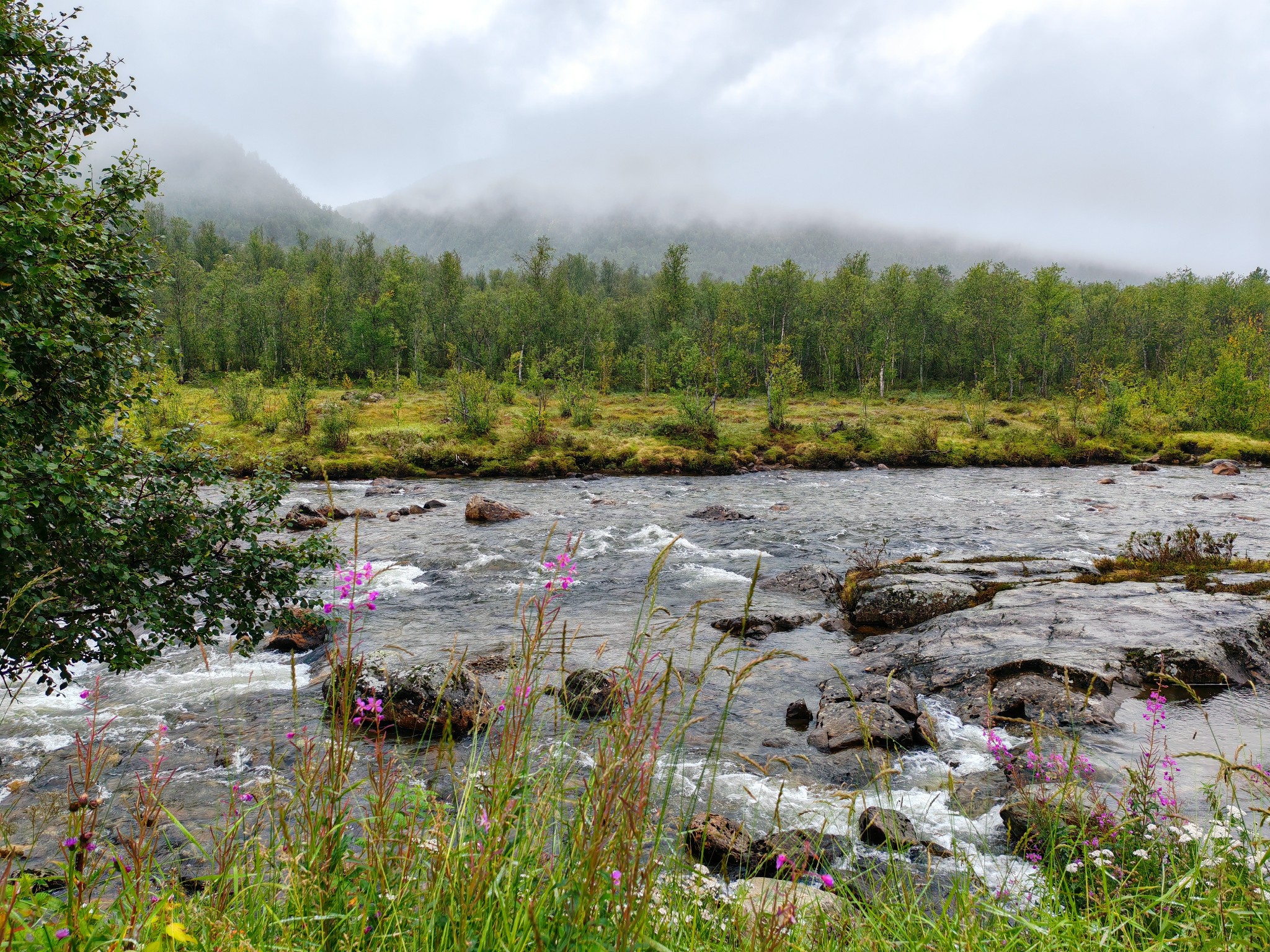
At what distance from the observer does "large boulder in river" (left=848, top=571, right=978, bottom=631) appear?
14.8 m

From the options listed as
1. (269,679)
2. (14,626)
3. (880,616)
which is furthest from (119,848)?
(880,616)

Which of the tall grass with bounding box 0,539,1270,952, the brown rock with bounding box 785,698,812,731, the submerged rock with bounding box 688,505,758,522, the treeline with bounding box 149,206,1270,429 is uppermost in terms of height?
the treeline with bounding box 149,206,1270,429

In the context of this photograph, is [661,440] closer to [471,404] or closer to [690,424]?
[690,424]

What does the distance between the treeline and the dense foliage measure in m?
65.8

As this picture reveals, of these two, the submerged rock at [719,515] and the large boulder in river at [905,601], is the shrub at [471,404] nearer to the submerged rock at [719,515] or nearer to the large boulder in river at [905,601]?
the submerged rock at [719,515]

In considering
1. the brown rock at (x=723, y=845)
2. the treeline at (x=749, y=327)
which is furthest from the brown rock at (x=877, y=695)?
the treeline at (x=749, y=327)

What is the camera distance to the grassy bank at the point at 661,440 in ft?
141

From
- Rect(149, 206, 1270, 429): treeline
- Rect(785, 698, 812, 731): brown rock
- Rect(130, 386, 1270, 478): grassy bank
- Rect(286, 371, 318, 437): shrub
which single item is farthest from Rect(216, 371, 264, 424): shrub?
Rect(785, 698, 812, 731): brown rock

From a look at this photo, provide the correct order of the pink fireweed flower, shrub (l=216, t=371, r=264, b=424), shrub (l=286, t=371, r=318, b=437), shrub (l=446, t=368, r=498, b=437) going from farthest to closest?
shrub (l=216, t=371, r=264, b=424) < shrub (l=446, t=368, r=498, b=437) < shrub (l=286, t=371, r=318, b=437) < the pink fireweed flower

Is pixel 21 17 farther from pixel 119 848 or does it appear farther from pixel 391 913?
pixel 391 913

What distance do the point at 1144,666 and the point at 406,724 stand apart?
11563 mm

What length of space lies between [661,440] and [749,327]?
27.1 m

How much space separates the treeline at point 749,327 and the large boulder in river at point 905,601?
5749 cm

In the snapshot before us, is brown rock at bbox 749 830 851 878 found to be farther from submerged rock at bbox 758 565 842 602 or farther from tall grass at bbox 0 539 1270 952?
submerged rock at bbox 758 565 842 602
